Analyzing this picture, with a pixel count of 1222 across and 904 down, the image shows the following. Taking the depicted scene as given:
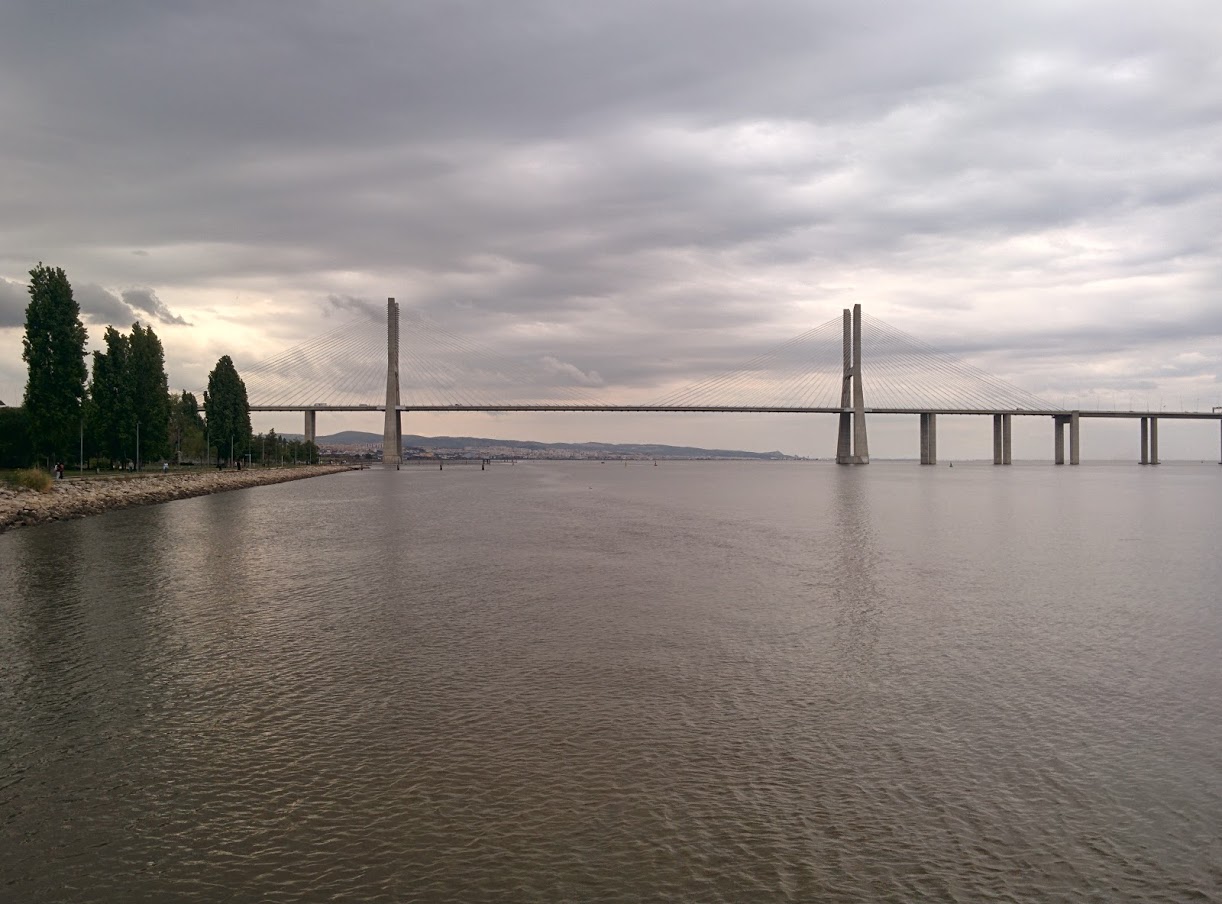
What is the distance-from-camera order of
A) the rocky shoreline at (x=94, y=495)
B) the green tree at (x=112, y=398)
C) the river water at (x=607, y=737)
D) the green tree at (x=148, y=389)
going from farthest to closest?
the green tree at (x=148, y=389) → the green tree at (x=112, y=398) → the rocky shoreline at (x=94, y=495) → the river water at (x=607, y=737)

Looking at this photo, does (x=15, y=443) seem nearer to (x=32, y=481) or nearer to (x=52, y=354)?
(x=52, y=354)

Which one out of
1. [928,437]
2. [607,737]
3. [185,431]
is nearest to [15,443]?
[185,431]

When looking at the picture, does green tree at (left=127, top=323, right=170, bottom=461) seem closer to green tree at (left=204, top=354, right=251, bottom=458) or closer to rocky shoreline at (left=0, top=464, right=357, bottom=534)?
rocky shoreline at (left=0, top=464, right=357, bottom=534)

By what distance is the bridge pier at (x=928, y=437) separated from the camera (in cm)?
12494

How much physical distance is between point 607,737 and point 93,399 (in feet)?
198

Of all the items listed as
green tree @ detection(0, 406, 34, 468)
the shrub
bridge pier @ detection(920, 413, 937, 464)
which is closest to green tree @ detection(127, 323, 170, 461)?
green tree @ detection(0, 406, 34, 468)

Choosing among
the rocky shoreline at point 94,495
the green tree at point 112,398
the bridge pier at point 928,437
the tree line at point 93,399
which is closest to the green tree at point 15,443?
the tree line at point 93,399

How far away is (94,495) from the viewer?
42.3m

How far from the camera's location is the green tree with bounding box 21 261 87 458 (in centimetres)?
4691

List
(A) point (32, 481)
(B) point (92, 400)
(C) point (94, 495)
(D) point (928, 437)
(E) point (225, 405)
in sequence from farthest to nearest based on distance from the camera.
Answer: (D) point (928, 437) → (E) point (225, 405) → (B) point (92, 400) → (A) point (32, 481) → (C) point (94, 495)

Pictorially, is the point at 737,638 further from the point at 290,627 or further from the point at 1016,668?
the point at 290,627

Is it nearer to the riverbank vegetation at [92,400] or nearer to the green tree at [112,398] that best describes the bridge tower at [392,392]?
the riverbank vegetation at [92,400]

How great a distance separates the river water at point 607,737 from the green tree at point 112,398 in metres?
43.0

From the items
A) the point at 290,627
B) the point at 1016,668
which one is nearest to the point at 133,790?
the point at 290,627
